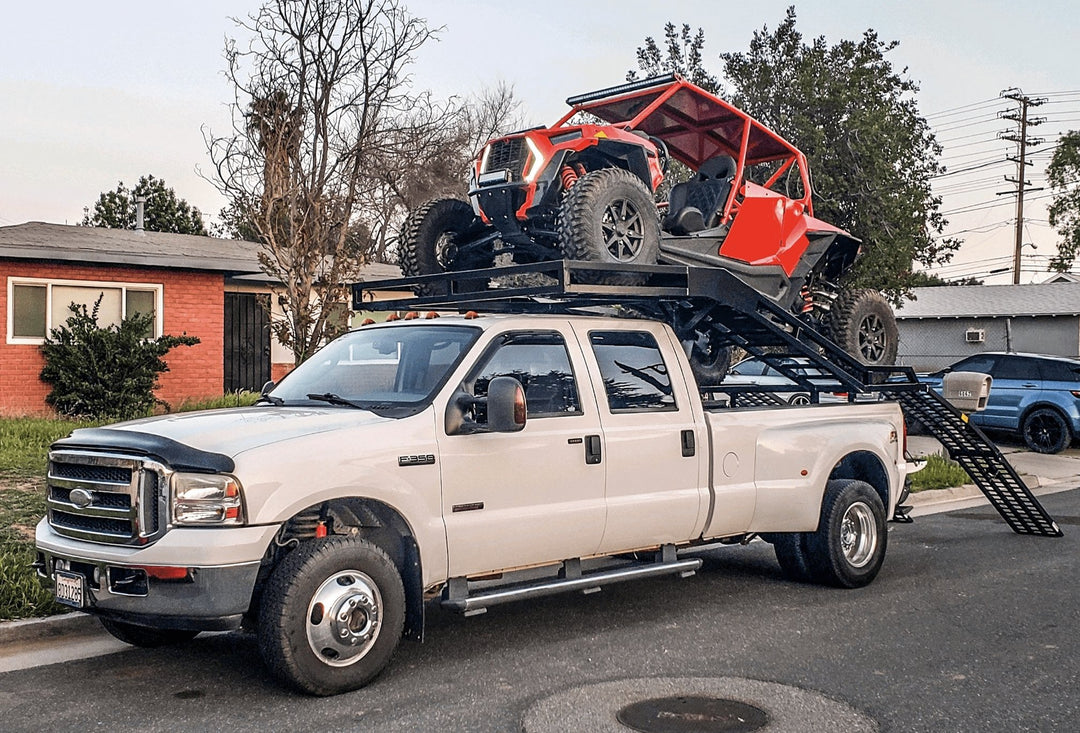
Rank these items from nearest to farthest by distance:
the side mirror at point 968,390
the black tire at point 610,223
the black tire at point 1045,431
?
1. the black tire at point 610,223
2. the side mirror at point 968,390
3. the black tire at point 1045,431

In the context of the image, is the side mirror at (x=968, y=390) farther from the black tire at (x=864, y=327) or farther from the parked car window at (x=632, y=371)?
the parked car window at (x=632, y=371)

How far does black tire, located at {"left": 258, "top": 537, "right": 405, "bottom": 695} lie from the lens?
17.5 feet

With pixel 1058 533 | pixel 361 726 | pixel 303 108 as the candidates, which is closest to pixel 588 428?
pixel 361 726

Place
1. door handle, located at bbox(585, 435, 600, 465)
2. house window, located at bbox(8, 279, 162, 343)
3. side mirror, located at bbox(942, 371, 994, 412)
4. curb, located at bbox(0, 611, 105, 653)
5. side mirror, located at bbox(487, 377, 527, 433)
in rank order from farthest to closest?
house window, located at bbox(8, 279, 162, 343) → side mirror, located at bbox(942, 371, 994, 412) → door handle, located at bbox(585, 435, 600, 465) → curb, located at bbox(0, 611, 105, 653) → side mirror, located at bbox(487, 377, 527, 433)

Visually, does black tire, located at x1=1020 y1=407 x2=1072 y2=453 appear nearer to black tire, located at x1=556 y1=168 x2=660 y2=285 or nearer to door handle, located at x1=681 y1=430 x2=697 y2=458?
black tire, located at x1=556 y1=168 x2=660 y2=285

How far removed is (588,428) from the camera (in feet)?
22.1

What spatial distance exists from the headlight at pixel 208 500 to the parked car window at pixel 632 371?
2470mm

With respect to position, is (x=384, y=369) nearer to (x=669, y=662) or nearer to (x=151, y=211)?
(x=669, y=662)

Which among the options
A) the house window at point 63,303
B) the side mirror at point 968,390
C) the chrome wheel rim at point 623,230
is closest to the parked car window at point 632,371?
the chrome wheel rim at point 623,230

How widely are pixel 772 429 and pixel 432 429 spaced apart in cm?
278

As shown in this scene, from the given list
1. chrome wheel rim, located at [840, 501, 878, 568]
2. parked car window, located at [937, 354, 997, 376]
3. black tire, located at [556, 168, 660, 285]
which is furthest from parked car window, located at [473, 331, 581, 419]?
parked car window, located at [937, 354, 997, 376]

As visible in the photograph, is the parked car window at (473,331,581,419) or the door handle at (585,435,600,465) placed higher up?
the parked car window at (473,331,581,419)

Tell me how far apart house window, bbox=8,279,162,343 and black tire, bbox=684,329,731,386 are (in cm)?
1368

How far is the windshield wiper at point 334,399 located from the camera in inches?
251
